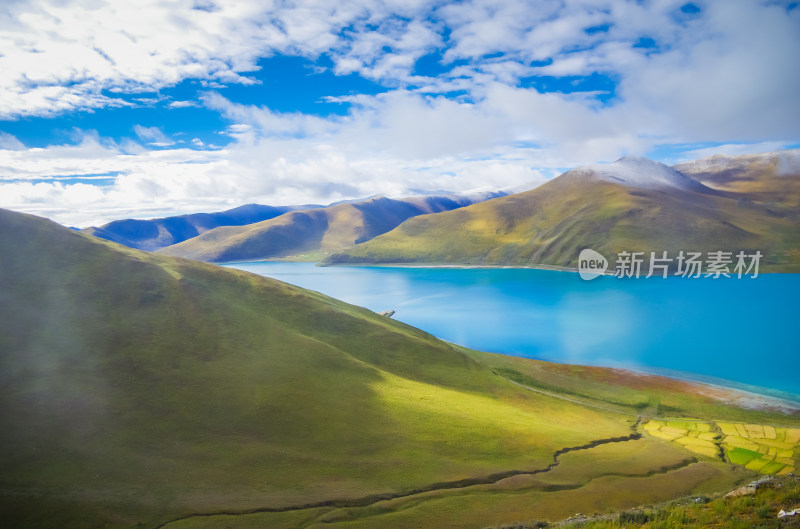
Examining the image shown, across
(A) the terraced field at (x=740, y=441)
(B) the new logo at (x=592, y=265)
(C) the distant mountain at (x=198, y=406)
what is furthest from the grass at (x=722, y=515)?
(B) the new logo at (x=592, y=265)

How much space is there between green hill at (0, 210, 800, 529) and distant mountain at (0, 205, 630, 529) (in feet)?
0.44

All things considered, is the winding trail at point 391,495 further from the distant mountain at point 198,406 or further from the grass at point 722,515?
the grass at point 722,515

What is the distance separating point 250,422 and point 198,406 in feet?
13.0

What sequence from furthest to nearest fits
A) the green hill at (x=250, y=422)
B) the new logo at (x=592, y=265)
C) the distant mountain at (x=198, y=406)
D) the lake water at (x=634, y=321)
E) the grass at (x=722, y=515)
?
the new logo at (x=592, y=265) < the lake water at (x=634, y=321) < the distant mountain at (x=198, y=406) < the green hill at (x=250, y=422) < the grass at (x=722, y=515)

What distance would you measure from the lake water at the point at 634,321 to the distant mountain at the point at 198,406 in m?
28.4

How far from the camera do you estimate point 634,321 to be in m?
95.3

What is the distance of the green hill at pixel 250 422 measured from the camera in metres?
21.9

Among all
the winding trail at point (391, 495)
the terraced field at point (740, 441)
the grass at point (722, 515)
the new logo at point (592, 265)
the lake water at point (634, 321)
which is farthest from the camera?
the new logo at point (592, 265)

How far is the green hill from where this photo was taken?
21922 millimetres

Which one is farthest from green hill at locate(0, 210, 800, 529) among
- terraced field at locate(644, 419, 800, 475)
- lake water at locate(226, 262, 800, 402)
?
lake water at locate(226, 262, 800, 402)

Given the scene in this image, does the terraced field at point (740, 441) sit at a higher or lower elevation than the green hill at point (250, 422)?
lower

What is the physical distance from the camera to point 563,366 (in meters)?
Result: 63.5

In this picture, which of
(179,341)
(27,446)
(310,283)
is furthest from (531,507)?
(310,283)

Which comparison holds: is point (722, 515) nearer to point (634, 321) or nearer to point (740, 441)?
point (740, 441)
